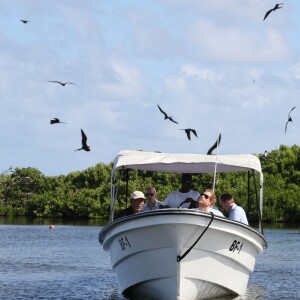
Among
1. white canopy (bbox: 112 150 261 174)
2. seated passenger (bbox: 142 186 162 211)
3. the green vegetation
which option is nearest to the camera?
seated passenger (bbox: 142 186 162 211)

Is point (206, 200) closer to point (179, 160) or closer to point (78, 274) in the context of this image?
point (179, 160)

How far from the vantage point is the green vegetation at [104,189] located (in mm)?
98938

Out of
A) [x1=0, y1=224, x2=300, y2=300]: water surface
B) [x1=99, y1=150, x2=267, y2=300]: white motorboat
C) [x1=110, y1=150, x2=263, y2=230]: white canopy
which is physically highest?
[x1=110, y1=150, x2=263, y2=230]: white canopy

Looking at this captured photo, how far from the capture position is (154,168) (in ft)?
80.4

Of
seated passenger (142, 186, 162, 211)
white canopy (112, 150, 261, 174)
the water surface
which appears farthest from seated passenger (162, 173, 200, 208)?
the water surface

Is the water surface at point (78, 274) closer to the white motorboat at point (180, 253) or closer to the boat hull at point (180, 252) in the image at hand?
the white motorboat at point (180, 253)

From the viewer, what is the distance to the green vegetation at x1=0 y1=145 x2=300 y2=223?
9894cm

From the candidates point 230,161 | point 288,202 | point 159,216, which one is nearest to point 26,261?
point 230,161

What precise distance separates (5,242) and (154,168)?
27183 mm

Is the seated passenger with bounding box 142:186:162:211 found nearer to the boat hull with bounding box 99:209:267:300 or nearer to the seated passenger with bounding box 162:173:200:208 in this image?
the seated passenger with bounding box 162:173:200:208

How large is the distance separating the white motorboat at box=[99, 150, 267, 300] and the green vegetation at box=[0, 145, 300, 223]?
5416 centimetres

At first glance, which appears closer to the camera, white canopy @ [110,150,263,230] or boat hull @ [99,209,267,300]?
boat hull @ [99,209,267,300]

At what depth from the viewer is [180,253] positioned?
64.9 ft

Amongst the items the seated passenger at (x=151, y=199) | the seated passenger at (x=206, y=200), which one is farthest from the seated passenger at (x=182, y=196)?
the seated passenger at (x=206, y=200)
